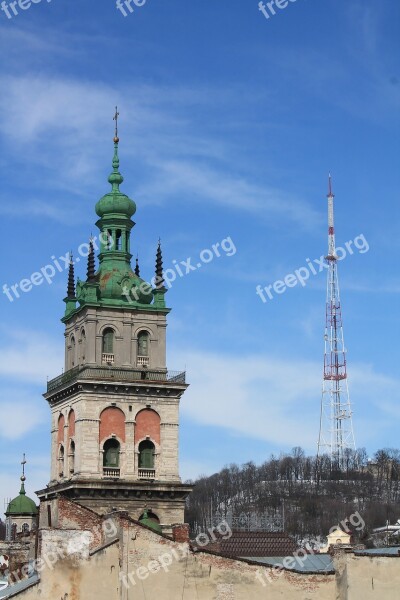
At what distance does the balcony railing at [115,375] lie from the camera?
87.3 metres

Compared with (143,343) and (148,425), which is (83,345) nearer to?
(143,343)

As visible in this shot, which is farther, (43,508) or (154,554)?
(43,508)

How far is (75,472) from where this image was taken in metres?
85.8

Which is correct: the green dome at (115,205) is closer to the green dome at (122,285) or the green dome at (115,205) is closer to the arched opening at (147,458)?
the green dome at (122,285)

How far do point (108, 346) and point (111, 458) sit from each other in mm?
7817

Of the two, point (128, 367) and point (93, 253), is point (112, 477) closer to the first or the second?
point (128, 367)

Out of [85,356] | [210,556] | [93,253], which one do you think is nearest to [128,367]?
[85,356]

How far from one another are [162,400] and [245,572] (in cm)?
3506

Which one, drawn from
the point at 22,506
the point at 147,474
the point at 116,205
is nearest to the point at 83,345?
the point at 147,474

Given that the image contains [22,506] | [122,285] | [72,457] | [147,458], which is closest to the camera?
[72,457]

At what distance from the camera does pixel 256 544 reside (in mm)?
84750

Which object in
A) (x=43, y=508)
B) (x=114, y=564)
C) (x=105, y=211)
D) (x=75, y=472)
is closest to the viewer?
(x=114, y=564)

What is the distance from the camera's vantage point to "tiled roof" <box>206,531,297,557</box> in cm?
8238

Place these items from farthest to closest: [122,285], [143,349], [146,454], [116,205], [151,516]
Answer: [116,205]
[122,285]
[143,349]
[146,454]
[151,516]
